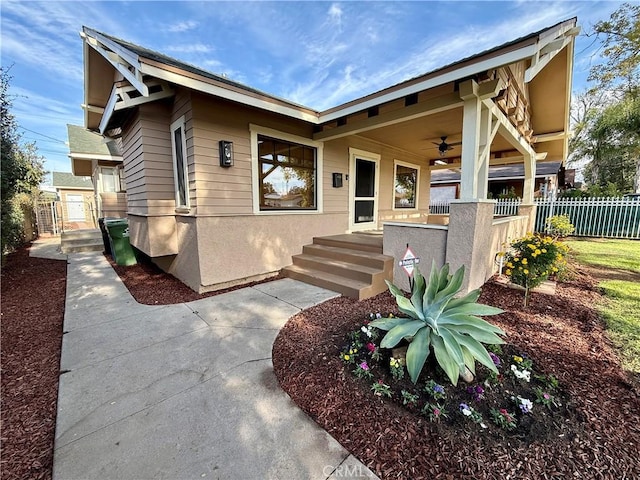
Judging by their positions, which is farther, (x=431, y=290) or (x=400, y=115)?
(x=400, y=115)

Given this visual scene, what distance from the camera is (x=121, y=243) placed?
260 inches

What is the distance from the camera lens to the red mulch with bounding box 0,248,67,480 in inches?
62.6

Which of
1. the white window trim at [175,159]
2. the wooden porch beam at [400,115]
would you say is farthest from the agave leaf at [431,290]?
the white window trim at [175,159]

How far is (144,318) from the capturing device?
11.5ft

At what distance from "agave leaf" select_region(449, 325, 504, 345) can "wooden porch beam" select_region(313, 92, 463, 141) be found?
3210 millimetres

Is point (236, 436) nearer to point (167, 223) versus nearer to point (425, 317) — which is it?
point (425, 317)

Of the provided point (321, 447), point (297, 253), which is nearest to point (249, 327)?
point (321, 447)

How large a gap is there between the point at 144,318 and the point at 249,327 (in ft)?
4.85

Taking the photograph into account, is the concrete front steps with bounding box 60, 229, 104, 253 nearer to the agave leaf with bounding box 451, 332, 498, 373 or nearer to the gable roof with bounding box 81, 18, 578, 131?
the gable roof with bounding box 81, 18, 578, 131

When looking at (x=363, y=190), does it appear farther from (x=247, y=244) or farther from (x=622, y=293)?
(x=622, y=293)

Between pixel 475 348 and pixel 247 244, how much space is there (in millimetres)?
3924

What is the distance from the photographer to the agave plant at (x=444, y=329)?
1.90 m

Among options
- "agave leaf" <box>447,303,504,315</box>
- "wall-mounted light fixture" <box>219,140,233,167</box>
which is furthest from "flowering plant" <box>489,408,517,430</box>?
"wall-mounted light fixture" <box>219,140,233,167</box>

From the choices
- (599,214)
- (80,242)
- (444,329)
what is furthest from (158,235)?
(599,214)
